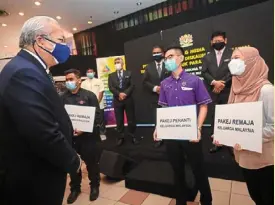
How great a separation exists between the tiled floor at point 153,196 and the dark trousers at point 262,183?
0.85 metres

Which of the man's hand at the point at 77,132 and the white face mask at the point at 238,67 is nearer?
the white face mask at the point at 238,67

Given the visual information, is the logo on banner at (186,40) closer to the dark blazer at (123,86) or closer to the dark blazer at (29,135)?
the dark blazer at (123,86)

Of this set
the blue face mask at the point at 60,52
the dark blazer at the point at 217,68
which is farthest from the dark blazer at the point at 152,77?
the blue face mask at the point at 60,52

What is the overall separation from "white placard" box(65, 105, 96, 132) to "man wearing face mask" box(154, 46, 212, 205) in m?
0.90

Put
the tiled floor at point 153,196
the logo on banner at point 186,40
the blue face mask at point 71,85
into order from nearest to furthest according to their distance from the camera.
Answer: the tiled floor at point 153,196 < the blue face mask at point 71,85 < the logo on banner at point 186,40

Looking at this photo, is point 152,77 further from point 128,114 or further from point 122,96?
point 128,114

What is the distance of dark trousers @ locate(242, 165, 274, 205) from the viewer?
1290mm

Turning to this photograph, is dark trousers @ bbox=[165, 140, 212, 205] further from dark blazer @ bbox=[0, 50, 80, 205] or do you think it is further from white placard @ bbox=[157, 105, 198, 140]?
dark blazer @ bbox=[0, 50, 80, 205]

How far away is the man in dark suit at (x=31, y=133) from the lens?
1.01 metres

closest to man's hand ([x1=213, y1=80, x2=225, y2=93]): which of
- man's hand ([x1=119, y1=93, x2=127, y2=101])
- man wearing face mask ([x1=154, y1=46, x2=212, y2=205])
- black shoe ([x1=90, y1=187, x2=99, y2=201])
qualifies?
man wearing face mask ([x1=154, y1=46, x2=212, y2=205])

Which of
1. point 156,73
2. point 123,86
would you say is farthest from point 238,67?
point 123,86

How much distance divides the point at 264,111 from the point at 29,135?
4.53 feet

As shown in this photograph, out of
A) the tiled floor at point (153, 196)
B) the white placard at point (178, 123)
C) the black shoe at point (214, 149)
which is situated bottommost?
the tiled floor at point (153, 196)

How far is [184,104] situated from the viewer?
6.05 feet
